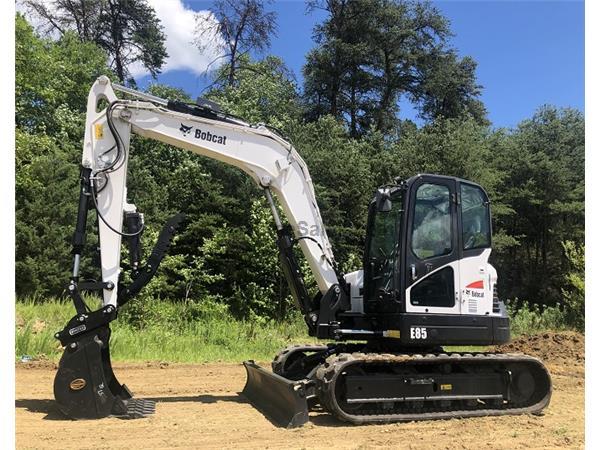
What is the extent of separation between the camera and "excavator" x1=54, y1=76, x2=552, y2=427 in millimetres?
6086

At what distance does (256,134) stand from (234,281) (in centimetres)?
1109

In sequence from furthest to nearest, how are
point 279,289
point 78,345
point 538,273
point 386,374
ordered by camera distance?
1. point 538,273
2. point 279,289
3. point 386,374
4. point 78,345

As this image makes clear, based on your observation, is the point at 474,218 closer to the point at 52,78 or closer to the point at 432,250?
the point at 432,250

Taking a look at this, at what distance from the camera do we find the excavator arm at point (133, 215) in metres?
5.85

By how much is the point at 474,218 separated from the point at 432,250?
32.8 inches

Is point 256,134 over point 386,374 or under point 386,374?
over

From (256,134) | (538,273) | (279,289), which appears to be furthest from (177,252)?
(538,273)

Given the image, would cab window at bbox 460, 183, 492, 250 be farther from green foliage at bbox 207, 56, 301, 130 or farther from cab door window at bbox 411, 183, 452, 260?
green foliage at bbox 207, 56, 301, 130

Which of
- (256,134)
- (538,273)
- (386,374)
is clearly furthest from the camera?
(538,273)

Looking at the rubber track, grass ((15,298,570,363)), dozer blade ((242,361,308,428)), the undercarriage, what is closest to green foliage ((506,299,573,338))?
grass ((15,298,570,363))

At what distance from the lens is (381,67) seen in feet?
105

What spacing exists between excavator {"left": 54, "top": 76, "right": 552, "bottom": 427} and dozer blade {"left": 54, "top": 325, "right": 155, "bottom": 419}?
11 millimetres

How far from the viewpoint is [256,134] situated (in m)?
6.96

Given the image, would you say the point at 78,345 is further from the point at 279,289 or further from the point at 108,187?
the point at 279,289
